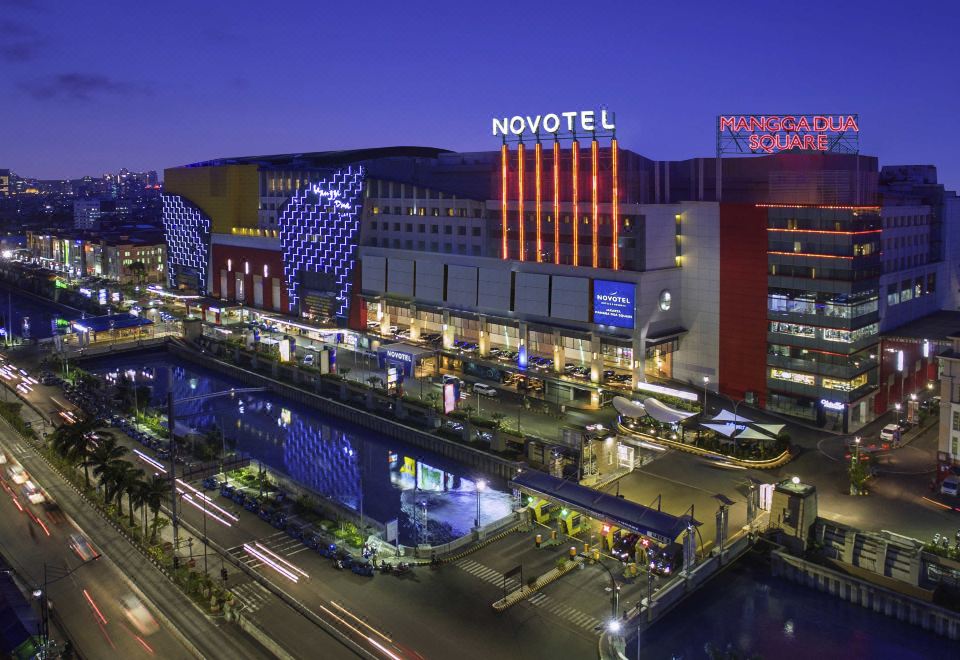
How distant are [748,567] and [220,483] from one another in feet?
100

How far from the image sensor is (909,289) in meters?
63.9

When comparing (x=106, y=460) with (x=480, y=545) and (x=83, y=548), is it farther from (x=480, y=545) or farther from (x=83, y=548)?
(x=480, y=545)

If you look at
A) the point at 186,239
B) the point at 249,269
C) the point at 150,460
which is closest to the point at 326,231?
the point at 249,269

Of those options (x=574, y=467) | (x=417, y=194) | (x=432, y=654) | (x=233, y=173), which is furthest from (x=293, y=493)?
(x=233, y=173)

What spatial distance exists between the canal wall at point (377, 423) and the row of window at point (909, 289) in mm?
31917

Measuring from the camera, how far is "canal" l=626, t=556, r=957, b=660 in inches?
1244

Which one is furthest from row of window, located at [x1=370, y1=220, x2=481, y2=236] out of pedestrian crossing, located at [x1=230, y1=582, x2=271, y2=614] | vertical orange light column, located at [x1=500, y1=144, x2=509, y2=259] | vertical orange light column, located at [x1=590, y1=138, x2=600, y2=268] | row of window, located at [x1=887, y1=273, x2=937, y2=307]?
pedestrian crossing, located at [x1=230, y1=582, x2=271, y2=614]

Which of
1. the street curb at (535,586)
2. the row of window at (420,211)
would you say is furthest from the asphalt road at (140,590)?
the row of window at (420,211)

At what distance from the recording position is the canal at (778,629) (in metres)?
31.6

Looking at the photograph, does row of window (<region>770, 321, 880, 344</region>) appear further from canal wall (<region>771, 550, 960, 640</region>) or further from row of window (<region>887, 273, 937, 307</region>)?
canal wall (<region>771, 550, 960, 640</region>)

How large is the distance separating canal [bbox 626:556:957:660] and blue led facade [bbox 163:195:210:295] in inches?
3848

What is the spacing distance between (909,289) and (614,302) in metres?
Answer: 23.4

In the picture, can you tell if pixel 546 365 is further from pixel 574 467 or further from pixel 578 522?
pixel 578 522

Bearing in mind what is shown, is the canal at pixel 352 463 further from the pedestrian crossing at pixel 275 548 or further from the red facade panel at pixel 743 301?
the red facade panel at pixel 743 301
